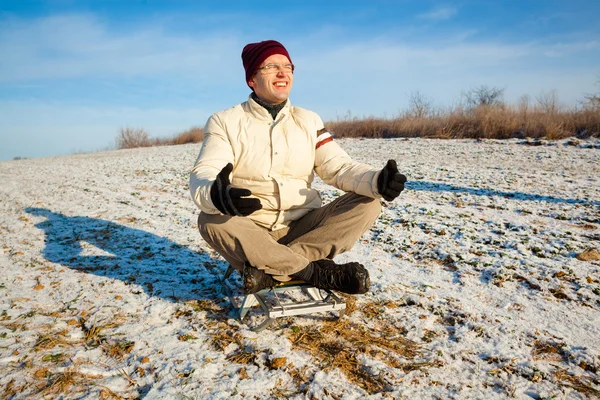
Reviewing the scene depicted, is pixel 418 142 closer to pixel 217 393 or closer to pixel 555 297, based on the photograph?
pixel 555 297

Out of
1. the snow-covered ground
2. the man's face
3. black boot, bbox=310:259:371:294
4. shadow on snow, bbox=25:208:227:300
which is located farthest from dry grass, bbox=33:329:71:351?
the man's face

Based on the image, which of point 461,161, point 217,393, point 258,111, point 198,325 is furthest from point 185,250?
point 461,161

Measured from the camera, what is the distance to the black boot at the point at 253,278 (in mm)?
2422

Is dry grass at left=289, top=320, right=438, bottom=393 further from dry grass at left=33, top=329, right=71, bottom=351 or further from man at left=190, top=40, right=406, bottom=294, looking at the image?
dry grass at left=33, top=329, right=71, bottom=351

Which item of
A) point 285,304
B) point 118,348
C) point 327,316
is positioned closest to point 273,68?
point 285,304

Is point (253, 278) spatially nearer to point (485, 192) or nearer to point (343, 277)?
point (343, 277)

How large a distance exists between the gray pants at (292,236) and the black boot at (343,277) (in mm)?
112

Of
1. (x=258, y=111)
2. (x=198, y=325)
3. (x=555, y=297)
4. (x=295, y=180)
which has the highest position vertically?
(x=258, y=111)

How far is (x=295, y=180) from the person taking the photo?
2789mm

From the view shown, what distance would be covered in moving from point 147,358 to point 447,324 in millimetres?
1735

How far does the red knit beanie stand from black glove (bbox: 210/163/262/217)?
36.0 inches

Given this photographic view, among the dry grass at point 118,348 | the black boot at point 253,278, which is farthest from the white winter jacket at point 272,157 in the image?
the dry grass at point 118,348

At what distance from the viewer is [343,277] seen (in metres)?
2.51

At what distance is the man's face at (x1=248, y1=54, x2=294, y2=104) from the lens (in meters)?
2.69
